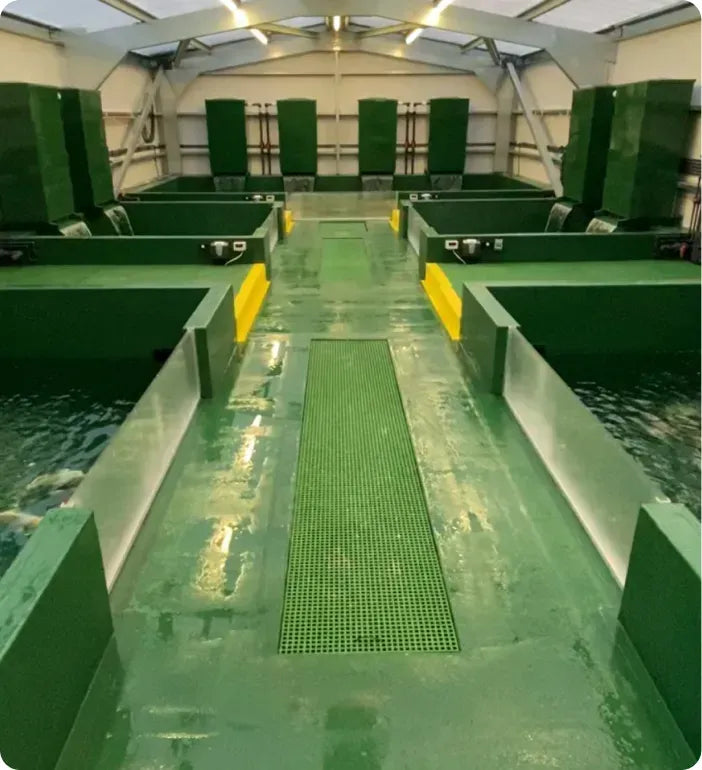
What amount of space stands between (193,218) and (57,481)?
17.9 ft

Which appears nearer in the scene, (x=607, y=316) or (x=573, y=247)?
(x=607, y=316)

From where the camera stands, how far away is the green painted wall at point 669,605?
162 centimetres

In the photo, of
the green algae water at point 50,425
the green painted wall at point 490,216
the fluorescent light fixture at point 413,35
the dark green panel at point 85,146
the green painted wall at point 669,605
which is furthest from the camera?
the fluorescent light fixture at point 413,35

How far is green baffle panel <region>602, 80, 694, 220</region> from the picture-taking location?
614 centimetres

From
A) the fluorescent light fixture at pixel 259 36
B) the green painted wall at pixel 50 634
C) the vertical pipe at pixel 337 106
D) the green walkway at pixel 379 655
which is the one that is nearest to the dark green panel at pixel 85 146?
the fluorescent light fixture at pixel 259 36

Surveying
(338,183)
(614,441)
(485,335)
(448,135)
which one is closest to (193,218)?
(338,183)

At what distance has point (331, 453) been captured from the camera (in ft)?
10.2

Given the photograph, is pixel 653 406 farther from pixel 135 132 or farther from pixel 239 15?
pixel 135 132

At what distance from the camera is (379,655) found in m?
1.96

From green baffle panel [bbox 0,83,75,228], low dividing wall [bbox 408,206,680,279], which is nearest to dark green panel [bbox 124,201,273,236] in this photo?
green baffle panel [bbox 0,83,75,228]

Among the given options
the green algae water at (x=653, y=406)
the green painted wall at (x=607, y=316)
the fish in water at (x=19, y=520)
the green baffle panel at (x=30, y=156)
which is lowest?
the fish in water at (x=19, y=520)

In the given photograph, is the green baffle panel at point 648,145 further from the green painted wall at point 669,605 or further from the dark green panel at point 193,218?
the green painted wall at point 669,605

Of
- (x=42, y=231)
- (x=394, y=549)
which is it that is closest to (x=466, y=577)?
(x=394, y=549)

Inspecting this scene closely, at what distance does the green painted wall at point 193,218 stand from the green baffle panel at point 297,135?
459 centimetres
